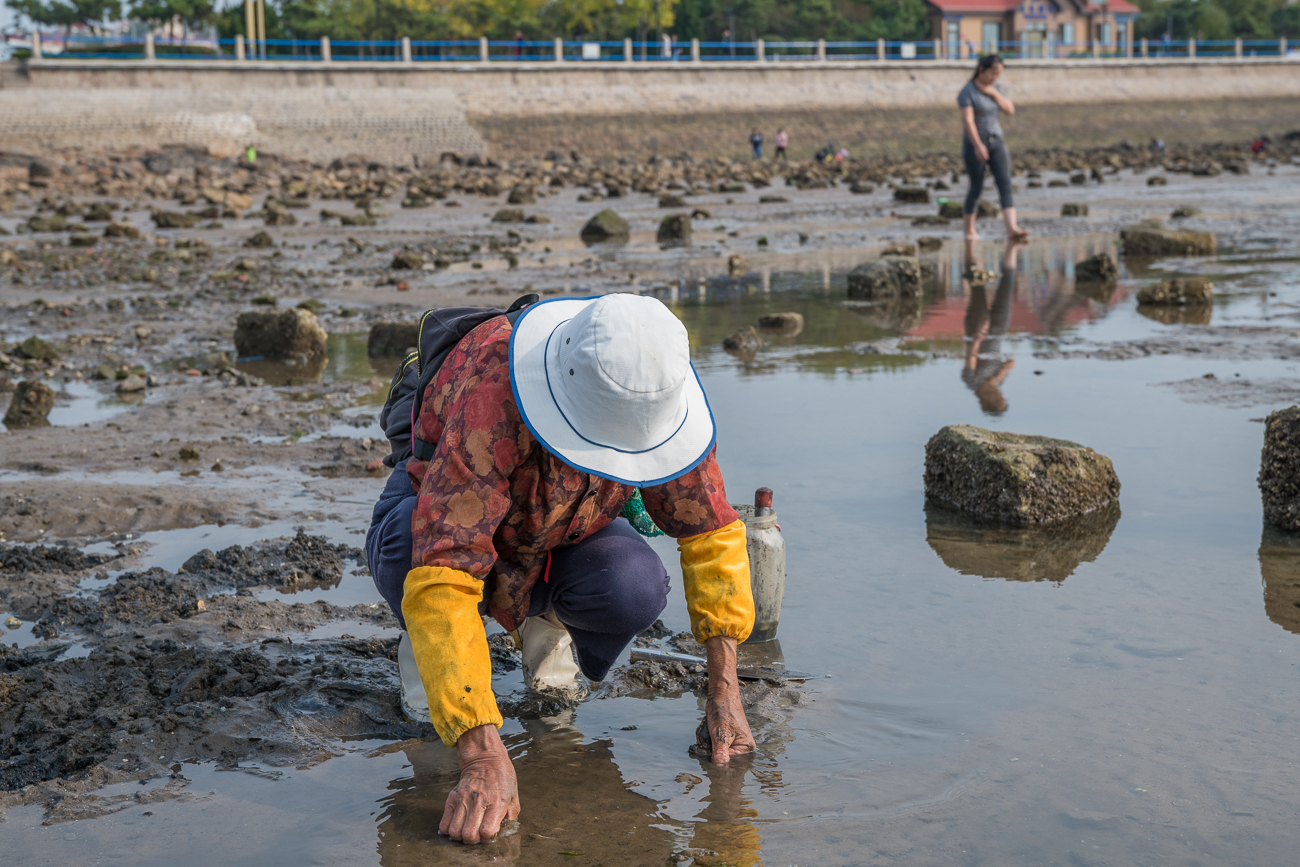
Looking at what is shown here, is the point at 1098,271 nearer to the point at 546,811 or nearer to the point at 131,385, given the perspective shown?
the point at 131,385

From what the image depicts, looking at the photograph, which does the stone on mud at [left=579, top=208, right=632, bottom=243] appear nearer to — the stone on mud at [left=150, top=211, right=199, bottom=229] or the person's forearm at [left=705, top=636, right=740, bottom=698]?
the stone on mud at [left=150, top=211, right=199, bottom=229]

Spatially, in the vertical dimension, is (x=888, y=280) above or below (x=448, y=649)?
above

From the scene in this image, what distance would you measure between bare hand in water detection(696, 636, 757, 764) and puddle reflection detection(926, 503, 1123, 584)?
135 centimetres

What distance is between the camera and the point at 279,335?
7.43 m

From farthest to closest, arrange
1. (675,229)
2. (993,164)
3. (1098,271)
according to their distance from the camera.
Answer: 1. (675,229)
2. (993,164)
3. (1098,271)

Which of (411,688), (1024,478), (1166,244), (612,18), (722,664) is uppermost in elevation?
(612,18)

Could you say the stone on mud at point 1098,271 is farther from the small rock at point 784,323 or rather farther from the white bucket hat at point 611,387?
the white bucket hat at point 611,387

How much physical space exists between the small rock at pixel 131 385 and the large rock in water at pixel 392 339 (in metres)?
1.38

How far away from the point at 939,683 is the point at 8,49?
43.8 metres

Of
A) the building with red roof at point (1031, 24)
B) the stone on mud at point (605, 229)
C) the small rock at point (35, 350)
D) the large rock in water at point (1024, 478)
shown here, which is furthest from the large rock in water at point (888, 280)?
the building with red roof at point (1031, 24)

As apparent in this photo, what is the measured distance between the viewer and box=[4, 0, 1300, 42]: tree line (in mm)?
50375

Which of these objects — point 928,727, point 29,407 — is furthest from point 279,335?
point 928,727

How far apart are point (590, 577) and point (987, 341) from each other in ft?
17.4

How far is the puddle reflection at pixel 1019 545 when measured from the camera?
389 cm
